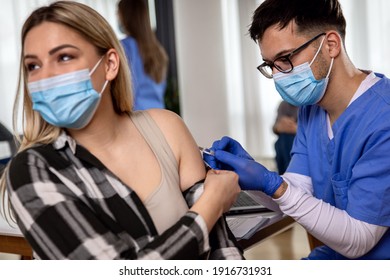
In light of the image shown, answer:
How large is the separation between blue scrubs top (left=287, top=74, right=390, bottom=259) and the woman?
0.33 meters

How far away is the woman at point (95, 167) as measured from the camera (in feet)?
2.74

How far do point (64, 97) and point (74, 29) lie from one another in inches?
4.8

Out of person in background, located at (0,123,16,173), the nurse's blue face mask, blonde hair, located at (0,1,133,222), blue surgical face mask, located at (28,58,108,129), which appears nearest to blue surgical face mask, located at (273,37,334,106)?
the nurse's blue face mask

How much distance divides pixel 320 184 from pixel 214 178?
46 centimetres

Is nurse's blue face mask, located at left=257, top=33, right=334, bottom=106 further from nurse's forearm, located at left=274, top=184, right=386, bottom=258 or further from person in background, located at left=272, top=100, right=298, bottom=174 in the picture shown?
person in background, located at left=272, top=100, right=298, bottom=174

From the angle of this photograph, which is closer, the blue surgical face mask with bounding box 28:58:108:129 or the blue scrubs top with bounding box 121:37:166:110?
the blue surgical face mask with bounding box 28:58:108:129

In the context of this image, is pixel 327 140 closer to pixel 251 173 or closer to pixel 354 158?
pixel 354 158

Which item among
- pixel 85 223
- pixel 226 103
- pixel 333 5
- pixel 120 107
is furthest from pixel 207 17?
pixel 85 223

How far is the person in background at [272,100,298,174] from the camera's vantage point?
2719 millimetres

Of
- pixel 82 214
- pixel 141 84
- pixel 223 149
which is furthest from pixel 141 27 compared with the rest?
pixel 82 214

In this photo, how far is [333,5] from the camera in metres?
1.29

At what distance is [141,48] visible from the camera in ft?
9.16

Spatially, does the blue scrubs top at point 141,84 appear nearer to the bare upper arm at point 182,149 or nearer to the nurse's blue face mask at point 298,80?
the nurse's blue face mask at point 298,80

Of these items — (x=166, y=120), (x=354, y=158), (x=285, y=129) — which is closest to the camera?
(x=166, y=120)
